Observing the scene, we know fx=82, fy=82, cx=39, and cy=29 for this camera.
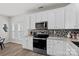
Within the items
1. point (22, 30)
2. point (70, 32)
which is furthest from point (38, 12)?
point (70, 32)

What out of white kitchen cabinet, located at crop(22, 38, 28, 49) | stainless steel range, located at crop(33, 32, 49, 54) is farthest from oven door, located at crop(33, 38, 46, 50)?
white kitchen cabinet, located at crop(22, 38, 28, 49)

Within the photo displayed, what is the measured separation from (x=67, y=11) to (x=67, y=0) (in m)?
0.83

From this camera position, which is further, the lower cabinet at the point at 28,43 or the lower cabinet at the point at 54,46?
the lower cabinet at the point at 54,46

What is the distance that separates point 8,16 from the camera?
1375mm

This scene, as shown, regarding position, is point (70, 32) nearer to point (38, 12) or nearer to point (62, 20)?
point (62, 20)

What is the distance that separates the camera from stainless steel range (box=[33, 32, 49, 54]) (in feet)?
5.81

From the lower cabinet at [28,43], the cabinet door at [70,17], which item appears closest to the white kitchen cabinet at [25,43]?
the lower cabinet at [28,43]

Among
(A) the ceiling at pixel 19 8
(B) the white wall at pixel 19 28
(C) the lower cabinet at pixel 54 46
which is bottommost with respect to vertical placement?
(C) the lower cabinet at pixel 54 46

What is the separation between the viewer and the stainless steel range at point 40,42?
5.81ft

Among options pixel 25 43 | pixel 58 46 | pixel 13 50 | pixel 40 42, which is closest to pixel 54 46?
pixel 58 46

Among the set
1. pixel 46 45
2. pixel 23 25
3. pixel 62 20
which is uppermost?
pixel 62 20

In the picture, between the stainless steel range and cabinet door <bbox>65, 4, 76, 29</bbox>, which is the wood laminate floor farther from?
cabinet door <bbox>65, 4, 76, 29</bbox>

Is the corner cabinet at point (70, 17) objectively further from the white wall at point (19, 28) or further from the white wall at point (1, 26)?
the white wall at point (1, 26)

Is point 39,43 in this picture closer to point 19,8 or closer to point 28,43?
point 28,43
